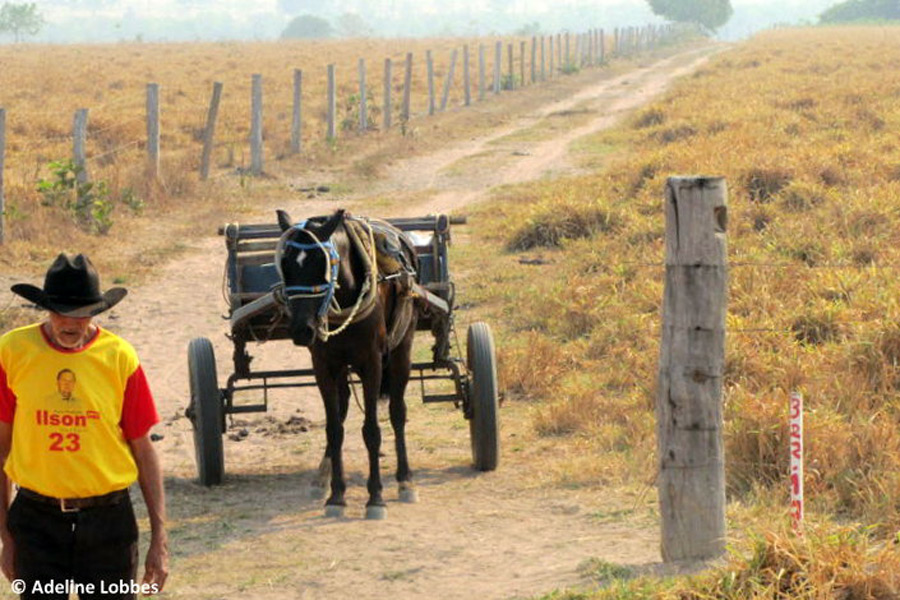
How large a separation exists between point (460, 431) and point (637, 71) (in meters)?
44.8

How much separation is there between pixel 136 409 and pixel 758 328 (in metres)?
5.93

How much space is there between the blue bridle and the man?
229cm

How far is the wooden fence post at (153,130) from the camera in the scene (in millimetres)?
18422

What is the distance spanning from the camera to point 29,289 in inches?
168

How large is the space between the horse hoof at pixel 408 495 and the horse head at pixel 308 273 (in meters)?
1.49

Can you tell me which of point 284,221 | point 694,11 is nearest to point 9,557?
point 284,221

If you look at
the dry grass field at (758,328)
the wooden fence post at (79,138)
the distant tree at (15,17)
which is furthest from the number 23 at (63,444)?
the distant tree at (15,17)

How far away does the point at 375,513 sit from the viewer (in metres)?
7.28

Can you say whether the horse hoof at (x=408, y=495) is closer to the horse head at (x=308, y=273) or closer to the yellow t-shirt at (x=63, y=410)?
the horse head at (x=308, y=273)

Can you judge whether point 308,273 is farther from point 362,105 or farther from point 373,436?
point 362,105

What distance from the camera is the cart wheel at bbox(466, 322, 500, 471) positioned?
8.05 metres

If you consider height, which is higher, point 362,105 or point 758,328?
point 362,105

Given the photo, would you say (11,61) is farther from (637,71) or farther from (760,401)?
(760,401)

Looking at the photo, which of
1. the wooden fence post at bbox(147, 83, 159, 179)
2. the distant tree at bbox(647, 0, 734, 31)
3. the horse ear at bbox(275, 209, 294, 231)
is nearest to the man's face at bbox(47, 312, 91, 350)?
the horse ear at bbox(275, 209, 294, 231)
